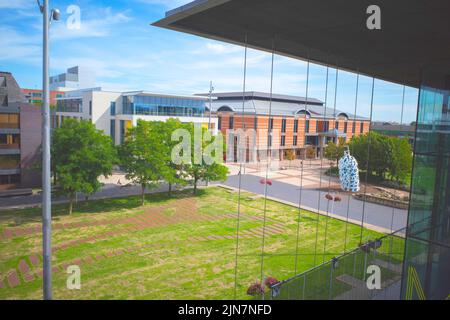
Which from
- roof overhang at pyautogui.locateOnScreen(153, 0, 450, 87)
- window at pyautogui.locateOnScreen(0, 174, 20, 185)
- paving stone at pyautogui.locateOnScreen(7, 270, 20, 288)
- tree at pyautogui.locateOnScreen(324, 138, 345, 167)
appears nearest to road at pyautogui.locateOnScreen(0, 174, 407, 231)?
window at pyautogui.locateOnScreen(0, 174, 20, 185)

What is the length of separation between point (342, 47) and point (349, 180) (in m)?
17.7

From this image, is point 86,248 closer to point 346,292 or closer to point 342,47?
point 346,292

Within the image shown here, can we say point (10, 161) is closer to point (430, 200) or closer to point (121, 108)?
point (121, 108)

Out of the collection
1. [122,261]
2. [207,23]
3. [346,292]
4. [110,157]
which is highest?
[207,23]

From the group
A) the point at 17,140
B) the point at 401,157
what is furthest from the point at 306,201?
the point at 17,140

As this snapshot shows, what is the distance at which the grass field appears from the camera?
11320 millimetres

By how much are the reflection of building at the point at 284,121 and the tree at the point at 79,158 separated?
69.9 ft

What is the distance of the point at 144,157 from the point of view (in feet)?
72.3

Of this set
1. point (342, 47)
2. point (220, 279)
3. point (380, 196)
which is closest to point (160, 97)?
point (380, 196)

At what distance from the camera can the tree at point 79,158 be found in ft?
60.7

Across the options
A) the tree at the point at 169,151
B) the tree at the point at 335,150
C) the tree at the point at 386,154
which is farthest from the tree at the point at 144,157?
the tree at the point at 335,150

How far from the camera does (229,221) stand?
19.0m

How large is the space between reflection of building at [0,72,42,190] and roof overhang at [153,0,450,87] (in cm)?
2106

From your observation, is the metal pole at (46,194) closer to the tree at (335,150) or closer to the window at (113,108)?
the window at (113,108)
